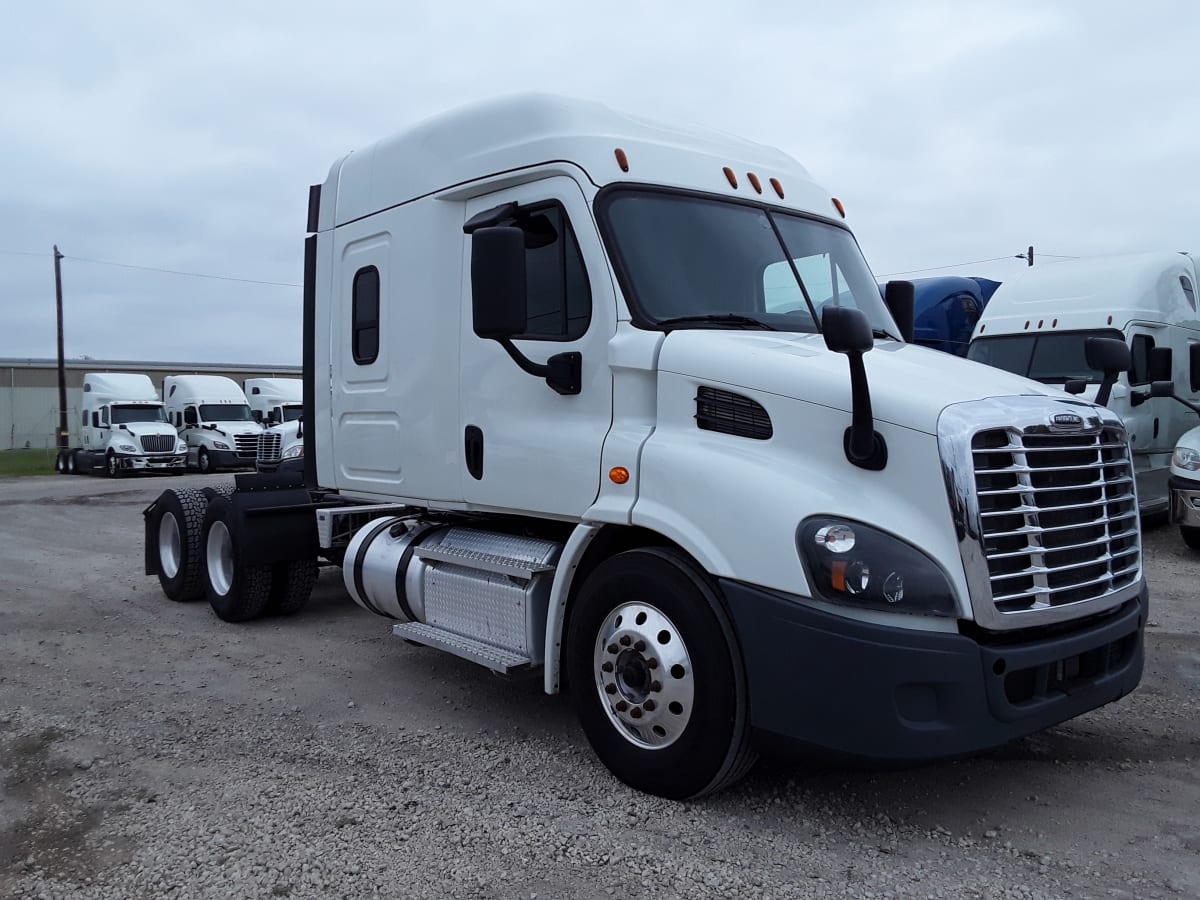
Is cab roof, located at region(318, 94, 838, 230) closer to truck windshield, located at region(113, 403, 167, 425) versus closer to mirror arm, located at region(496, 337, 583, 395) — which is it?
mirror arm, located at region(496, 337, 583, 395)

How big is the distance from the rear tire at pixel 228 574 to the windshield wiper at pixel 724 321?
4531 millimetres

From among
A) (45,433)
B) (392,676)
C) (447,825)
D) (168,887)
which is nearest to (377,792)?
(447,825)

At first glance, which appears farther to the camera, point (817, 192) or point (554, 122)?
point (817, 192)

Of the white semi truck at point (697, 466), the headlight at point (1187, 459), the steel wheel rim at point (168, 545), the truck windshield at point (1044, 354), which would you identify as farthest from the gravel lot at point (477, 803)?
the truck windshield at point (1044, 354)

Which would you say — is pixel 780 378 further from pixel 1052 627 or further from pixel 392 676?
pixel 392 676

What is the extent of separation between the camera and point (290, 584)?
25.3ft

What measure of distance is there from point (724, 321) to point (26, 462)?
4091 cm

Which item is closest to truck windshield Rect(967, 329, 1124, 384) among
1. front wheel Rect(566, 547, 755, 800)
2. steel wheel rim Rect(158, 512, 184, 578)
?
front wheel Rect(566, 547, 755, 800)

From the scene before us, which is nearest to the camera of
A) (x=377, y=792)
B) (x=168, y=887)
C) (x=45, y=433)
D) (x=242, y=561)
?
(x=168, y=887)

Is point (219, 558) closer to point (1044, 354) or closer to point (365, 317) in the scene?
point (365, 317)

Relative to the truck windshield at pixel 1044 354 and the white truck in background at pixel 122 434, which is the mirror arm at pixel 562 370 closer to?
the truck windshield at pixel 1044 354

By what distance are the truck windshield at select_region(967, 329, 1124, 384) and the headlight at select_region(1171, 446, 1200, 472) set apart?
4.04ft

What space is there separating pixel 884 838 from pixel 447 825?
5.58ft

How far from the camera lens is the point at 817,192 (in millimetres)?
5453
